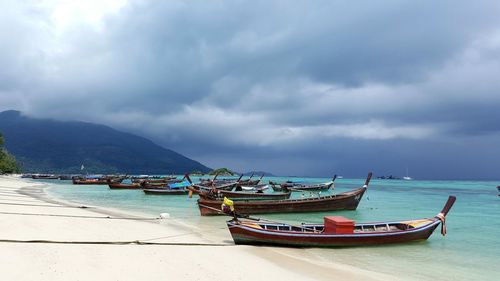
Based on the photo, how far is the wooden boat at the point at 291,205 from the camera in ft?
79.8

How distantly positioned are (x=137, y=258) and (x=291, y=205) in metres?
17.7

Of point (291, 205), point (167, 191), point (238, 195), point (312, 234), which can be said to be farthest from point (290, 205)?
point (167, 191)

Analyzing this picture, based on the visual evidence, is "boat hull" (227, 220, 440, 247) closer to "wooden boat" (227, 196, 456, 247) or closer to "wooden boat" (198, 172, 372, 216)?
"wooden boat" (227, 196, 456, 247)

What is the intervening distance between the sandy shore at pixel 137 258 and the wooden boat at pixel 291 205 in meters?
9.38

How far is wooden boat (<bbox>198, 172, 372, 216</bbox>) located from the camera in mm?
24312

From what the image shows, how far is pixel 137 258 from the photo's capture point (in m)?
9.87

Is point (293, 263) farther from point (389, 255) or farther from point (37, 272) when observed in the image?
point (37, 272)

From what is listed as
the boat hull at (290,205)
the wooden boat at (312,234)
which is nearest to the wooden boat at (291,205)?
the boat hull at (290,205)

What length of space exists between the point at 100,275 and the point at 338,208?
23.4 metres

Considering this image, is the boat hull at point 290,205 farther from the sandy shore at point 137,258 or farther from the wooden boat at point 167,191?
the wooden boat at point 167,191

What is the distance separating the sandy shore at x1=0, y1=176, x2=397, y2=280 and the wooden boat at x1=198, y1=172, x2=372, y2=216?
9381 mm

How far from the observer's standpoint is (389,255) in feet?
44.5

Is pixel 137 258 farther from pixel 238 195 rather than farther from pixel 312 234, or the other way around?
pixel 238 195

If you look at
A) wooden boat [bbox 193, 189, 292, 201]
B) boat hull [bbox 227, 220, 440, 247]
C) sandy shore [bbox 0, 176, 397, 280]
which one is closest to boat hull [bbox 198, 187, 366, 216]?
wooden boat [bbox 193, 189, 292, 201]
